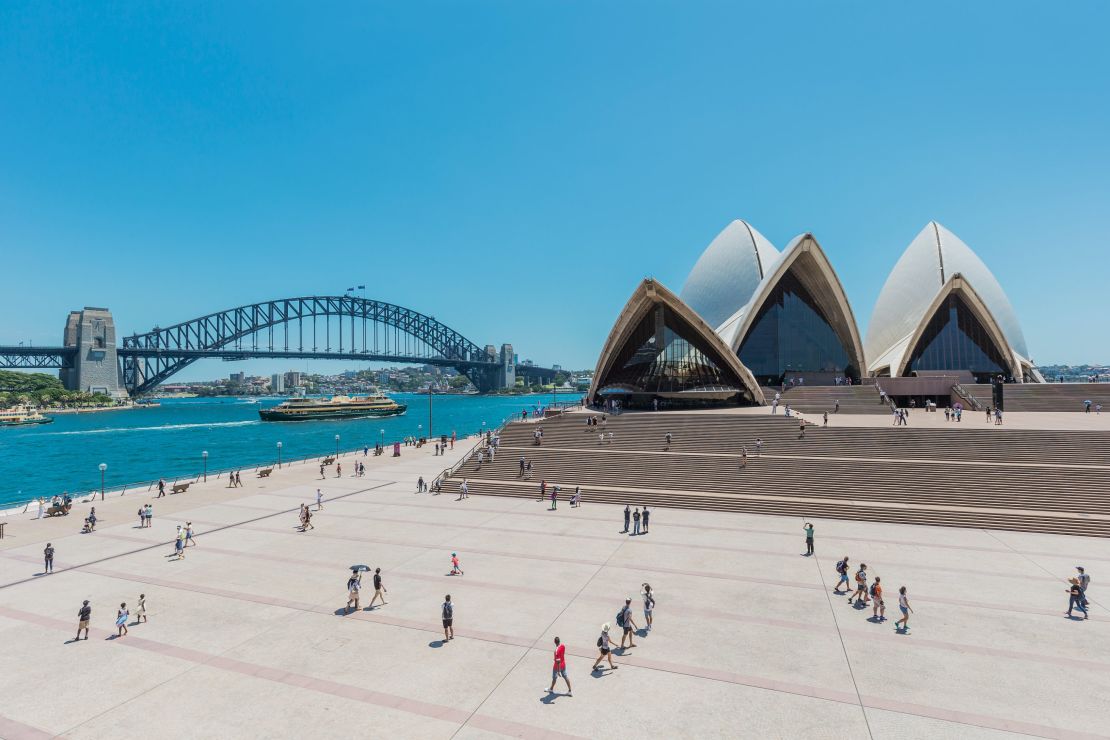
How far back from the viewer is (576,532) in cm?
1752

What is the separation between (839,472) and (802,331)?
2431 centimetres

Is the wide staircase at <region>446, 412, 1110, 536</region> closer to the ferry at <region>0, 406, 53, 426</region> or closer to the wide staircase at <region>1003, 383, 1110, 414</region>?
the wide staircase at <region>1003, 383, 1110, 414</region>

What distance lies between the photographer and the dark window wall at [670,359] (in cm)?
3800

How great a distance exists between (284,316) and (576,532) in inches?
6008

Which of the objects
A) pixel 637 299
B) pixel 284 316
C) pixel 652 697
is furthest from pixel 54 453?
pixel 284 316

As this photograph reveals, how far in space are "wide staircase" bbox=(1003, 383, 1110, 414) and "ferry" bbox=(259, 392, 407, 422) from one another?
90.9 m


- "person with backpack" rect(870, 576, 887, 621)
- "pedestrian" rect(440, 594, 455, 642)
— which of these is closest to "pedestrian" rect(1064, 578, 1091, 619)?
"person with backpack" rect(870, 576, 887, 621)

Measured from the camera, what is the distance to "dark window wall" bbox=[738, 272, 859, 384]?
42844 millimetres

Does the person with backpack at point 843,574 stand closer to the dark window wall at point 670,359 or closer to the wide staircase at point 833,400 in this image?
the wide staircase at point 833,400

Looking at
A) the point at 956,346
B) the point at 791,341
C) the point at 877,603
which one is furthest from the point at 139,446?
the point at 956,346

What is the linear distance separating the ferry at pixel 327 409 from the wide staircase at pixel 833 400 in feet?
263

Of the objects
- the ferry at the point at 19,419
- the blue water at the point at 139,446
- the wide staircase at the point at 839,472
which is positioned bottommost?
the blue water at the point at 139,446

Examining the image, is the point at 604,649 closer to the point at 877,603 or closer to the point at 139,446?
the point at 877,603

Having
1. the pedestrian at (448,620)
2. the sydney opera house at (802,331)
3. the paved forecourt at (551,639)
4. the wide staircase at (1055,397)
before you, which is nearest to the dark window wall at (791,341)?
the sydney opera house at (802,331)
